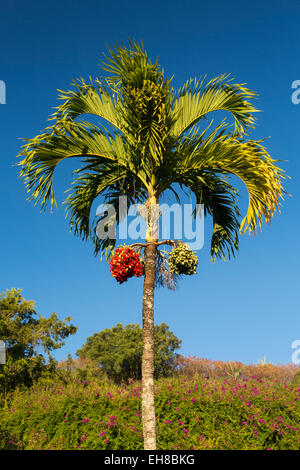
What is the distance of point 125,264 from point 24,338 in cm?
1651

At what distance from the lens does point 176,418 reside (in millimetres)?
12594

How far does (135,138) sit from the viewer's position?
866 centimetres

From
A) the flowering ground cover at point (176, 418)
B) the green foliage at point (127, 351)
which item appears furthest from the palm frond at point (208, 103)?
the green foliage at point (127, 351)

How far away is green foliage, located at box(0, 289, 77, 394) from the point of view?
70.6 ft

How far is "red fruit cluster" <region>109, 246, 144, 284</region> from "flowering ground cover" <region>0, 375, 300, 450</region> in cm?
585

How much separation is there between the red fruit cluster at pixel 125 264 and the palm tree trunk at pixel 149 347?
0.20m

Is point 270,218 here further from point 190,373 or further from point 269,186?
Result: point 190,373

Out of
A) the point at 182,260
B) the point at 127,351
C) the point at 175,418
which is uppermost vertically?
the point at 182,260

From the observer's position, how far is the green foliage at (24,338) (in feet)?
70.6

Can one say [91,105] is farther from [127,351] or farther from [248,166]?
[127,351]

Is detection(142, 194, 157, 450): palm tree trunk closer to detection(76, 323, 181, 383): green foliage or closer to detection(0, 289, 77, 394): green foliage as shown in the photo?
detection(0, 289, 77, 394): green foliage

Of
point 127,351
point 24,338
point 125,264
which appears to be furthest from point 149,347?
point 127,351
